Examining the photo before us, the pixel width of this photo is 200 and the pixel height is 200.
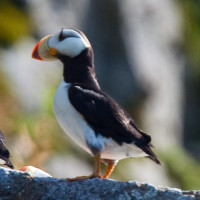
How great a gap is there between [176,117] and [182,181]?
2.21 m

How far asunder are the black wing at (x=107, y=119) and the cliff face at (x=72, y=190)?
0.40m

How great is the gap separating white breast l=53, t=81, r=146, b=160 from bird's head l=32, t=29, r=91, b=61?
389mm

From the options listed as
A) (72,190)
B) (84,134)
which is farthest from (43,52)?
(72,190)

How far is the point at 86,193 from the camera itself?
473 centimetres

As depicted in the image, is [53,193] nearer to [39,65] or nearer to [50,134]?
[50,134]

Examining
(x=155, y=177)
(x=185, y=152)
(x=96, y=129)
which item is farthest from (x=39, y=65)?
(x=96, y=129)

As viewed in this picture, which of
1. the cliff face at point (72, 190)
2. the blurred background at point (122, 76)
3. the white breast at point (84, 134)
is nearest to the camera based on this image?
the cliff face at point (72, 190)

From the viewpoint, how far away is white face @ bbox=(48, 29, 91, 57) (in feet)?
17.6

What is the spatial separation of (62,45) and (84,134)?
69cm

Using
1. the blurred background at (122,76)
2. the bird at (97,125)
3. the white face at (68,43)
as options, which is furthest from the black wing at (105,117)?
the blurred background at (122,76)

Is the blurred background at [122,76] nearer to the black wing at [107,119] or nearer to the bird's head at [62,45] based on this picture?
the bird's head at [62,45]

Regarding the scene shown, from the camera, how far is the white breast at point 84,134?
16.6 ft

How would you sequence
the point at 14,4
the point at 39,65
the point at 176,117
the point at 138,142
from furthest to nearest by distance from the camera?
the point at 176,117, the point at 14,4, the point at 39,65, the point at 138,142

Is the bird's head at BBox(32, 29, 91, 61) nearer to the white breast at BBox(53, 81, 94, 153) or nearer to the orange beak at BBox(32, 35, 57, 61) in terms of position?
the orange beak at BBox(32, 35, 57, 61)
